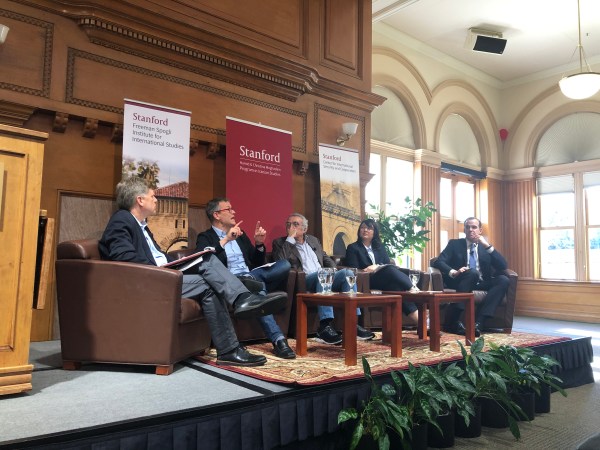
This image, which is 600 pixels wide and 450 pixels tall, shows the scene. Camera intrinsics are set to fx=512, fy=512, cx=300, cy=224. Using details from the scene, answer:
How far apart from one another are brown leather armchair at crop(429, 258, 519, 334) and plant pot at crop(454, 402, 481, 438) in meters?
1.73

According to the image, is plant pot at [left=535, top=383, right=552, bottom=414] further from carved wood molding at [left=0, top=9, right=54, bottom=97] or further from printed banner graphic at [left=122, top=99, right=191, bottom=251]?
carved wood molding at [left=0, top=9, right=54, bottom=97]

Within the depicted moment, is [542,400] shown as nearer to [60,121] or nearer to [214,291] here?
[214,291]

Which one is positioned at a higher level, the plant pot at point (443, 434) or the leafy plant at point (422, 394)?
the leafy plant at point (422, 394)

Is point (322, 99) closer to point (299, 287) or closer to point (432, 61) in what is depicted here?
point (299, 287)

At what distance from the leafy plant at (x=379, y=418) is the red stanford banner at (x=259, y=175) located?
2.16m

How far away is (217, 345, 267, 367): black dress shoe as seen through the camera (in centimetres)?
248

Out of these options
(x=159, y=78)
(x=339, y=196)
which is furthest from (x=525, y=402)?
(x=159, y=78)

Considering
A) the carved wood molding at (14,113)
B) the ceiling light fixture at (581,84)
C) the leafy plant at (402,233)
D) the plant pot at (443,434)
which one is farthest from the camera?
the ceiling light fixture at (581,84)

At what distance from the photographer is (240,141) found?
4207 millimetres

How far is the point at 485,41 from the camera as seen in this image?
7.12 m

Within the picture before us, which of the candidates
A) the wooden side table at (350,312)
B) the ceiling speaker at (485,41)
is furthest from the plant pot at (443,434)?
the ceiling speaker at (485,41)

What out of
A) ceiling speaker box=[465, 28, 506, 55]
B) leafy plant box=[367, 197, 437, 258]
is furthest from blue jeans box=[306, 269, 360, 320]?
ceiling speaker box=[465, 28, 506, 55]

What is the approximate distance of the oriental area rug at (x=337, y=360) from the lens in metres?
2.26

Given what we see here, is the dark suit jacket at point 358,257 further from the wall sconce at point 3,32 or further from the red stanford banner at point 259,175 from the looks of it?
the wall sconce at point 3,32
